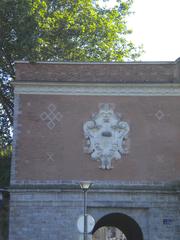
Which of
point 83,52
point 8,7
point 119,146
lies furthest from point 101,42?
point 119,146

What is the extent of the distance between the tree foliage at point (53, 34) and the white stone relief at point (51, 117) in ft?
21.3

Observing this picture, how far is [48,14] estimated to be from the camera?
→ 3206 centimetres

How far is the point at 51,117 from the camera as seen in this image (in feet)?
76.7

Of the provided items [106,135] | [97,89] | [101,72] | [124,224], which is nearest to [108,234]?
[124,224]

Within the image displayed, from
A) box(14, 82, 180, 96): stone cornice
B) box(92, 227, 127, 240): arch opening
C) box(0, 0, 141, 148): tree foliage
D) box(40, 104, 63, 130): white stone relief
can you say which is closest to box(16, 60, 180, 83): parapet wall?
box(14, 82, 180, 96): stone cornice

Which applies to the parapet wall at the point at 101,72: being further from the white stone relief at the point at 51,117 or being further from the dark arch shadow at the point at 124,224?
the dark arch shadow at the point at 124,224

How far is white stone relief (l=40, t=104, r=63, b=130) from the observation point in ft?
76.5

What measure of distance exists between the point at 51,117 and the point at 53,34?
9.90 meters

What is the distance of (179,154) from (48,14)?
45.3ft

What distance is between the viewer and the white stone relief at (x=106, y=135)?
2317 cm

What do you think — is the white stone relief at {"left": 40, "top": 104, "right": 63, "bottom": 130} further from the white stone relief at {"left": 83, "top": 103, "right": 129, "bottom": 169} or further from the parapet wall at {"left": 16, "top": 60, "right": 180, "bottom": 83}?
the parapet wall at {"left": 16, "top": 60, "right": 180, "bottom": 83}

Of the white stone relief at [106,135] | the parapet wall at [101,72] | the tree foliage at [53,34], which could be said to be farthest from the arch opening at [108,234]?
the parapet wall at [101,72]

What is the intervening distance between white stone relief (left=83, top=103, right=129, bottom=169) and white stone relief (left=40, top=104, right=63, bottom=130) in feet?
4.31

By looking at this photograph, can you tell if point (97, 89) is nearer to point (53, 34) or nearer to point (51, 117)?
point (51, 117)
